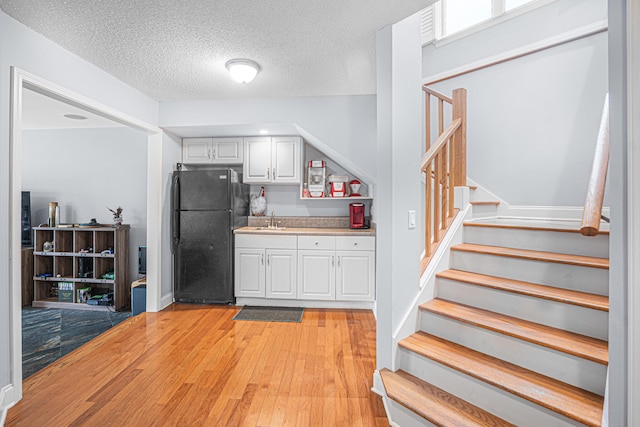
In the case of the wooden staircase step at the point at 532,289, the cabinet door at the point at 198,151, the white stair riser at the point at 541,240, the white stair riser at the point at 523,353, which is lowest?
the white stair riser at the point at 523,353

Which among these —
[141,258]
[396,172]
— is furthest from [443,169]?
[141,258]

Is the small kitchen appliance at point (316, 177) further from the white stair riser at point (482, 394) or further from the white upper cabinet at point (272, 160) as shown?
the white stair riser at point (482, 394)

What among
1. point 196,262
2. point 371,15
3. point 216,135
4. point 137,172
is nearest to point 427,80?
point 371,15

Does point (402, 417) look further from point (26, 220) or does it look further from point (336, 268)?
point (26, 220)

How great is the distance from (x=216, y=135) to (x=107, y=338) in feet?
8.41

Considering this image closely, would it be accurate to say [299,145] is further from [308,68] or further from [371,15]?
[371,15]

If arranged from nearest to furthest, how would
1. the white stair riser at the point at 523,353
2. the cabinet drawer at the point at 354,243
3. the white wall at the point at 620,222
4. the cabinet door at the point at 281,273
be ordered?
the white wall at the point at 620,222, the white stair riser at the point at 523,353, the cabinet drawer at the point at 354,243, the cabinet door at the point at 281,273

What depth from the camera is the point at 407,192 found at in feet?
6.46

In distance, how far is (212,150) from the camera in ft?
12.9

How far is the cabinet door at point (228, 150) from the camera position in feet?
12.8

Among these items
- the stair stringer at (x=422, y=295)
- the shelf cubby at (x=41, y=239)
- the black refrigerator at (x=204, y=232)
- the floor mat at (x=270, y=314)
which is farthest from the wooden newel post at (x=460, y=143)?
the shelf cubby at (x=41, y=239)

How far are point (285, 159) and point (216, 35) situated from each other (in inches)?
72.1

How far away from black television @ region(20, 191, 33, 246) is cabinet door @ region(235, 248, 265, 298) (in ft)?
10.6

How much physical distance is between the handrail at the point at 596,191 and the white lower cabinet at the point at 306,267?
2.07 m
